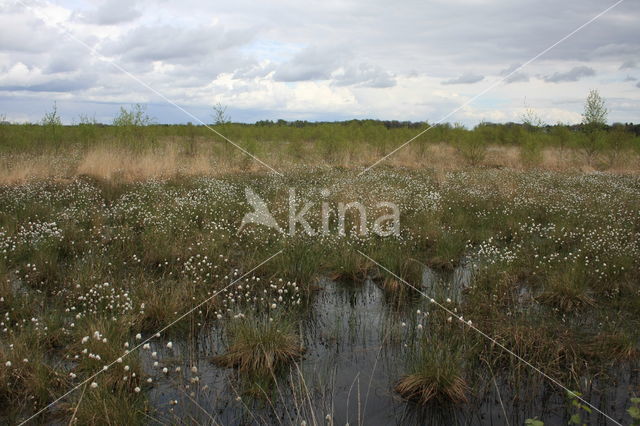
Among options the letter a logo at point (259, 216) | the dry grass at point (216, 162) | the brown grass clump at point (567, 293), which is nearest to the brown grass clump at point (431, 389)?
the brown grass clump at point (567, 293)

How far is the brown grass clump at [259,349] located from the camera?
4945 millimetres

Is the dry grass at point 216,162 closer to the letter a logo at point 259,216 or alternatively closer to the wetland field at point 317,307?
the wetland field at point 317,307

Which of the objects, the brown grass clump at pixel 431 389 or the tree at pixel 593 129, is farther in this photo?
the tree at pixel 593 129

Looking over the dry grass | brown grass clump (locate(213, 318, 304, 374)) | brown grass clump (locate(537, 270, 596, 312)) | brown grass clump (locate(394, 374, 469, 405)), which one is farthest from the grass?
the dry grass

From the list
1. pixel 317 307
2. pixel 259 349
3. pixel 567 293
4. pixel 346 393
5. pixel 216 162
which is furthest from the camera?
pixel 216 162

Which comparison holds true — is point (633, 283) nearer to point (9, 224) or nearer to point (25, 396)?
point (25, 396)

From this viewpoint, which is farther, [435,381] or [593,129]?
[593,129]

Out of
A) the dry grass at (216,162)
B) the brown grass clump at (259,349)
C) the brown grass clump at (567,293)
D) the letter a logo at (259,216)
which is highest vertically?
the dry grass at (216,162)

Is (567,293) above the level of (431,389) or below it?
above

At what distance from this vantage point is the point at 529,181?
16.5 metres

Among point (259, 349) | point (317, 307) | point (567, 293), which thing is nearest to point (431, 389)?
point (259, 349)

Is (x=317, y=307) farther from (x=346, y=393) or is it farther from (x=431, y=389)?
(x=431, y=389)

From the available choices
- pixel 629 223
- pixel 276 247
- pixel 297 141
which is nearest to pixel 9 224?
pixel 276 247

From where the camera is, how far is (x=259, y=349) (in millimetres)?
5035
